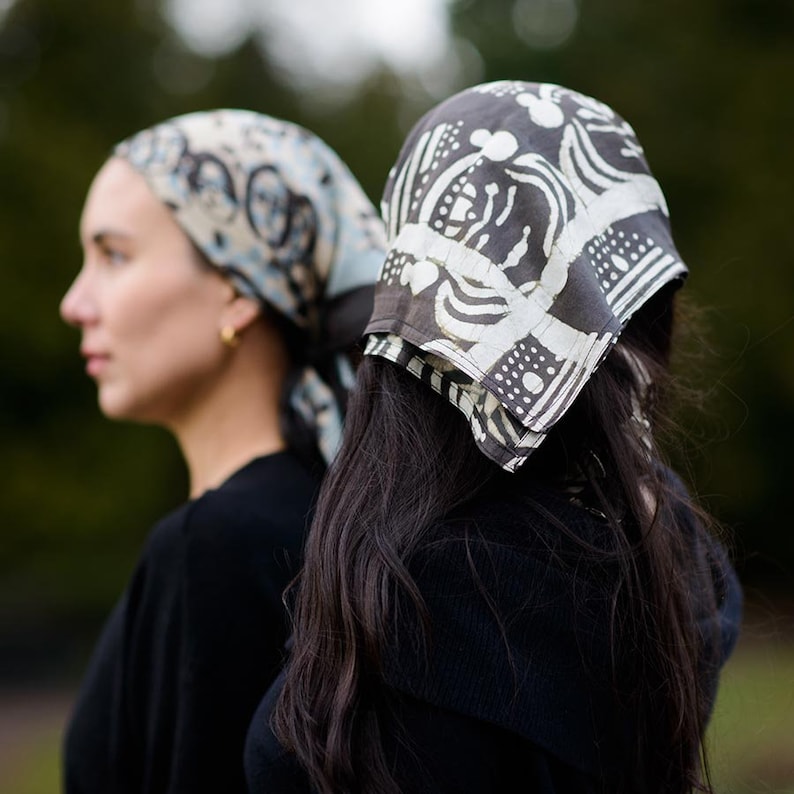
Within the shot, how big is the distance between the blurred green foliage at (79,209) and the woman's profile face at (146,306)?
678cm

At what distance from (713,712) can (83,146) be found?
8880 mm

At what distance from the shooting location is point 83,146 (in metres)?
9.48

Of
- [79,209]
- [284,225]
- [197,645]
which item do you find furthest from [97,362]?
[79,209]

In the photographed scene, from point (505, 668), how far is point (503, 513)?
0.67ft

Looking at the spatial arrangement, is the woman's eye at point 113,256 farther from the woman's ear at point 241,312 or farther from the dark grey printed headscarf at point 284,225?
the woman's ear at point 241,312

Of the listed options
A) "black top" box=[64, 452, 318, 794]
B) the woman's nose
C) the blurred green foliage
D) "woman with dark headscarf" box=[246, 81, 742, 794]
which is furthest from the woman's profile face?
the blurred green foliage

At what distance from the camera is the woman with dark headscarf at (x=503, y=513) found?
4.46 feet

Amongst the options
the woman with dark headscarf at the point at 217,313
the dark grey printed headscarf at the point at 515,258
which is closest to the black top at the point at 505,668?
the dark grey printed headscarf at the point at 515,258

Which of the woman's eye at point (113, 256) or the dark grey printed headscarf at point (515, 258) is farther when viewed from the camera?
the woman's eye at point (113, 256)

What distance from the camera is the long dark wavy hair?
1354 mm

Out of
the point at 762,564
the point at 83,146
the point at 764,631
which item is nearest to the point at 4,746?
the point at 83,146

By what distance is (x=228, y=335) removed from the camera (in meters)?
2.45

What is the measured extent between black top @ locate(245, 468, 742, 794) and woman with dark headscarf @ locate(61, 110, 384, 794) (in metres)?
0.86

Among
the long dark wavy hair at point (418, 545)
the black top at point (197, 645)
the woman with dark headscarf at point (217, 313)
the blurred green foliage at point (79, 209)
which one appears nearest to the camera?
the long dark wavy hair at point (418, 545)
